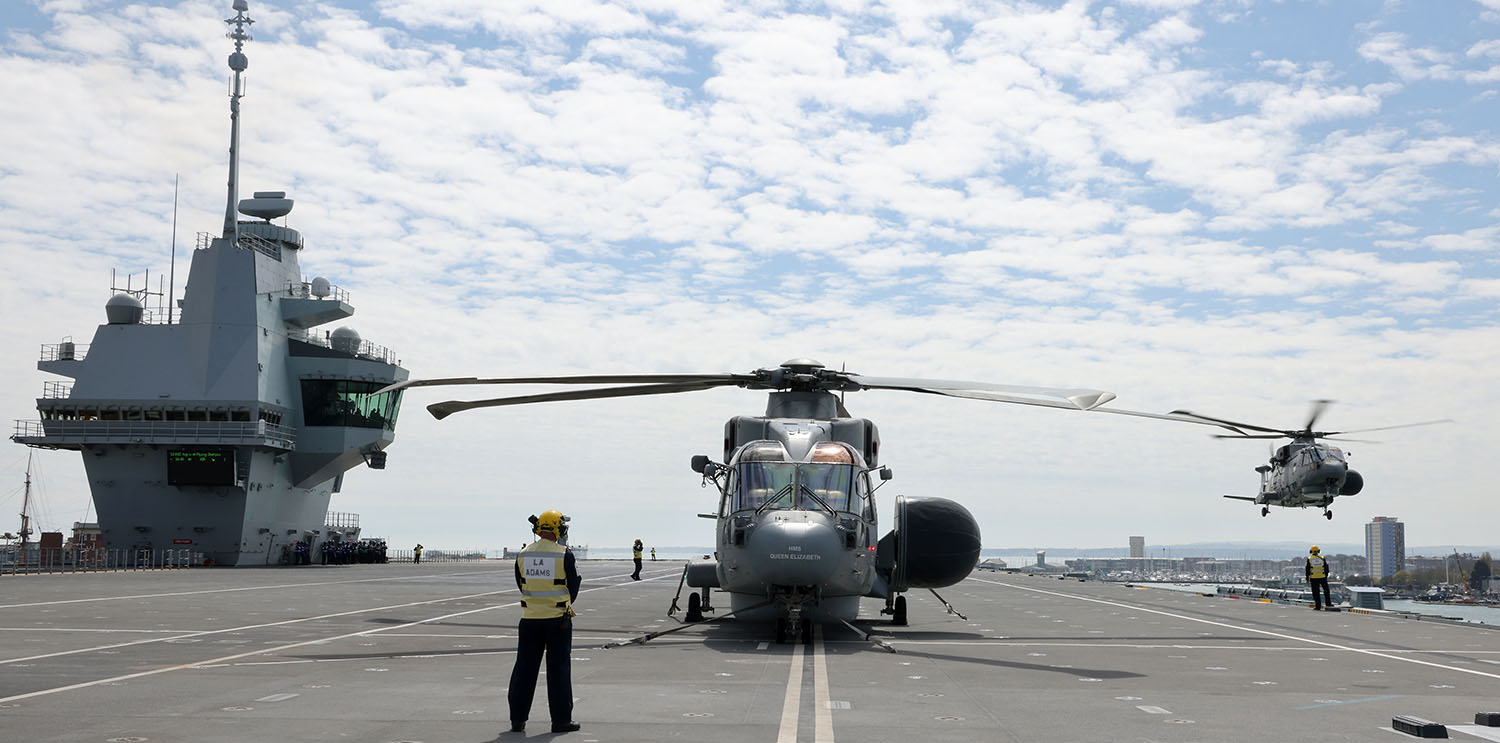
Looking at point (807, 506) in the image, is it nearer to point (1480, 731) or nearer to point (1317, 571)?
point (1480, 731)

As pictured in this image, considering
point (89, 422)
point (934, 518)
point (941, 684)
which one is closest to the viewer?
point (941, 684)

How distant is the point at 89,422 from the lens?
6456 centimetres

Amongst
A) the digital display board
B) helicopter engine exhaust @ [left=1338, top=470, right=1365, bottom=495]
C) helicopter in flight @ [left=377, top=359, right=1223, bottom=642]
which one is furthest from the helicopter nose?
the digital display board

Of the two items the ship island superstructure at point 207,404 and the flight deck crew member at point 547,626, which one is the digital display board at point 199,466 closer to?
the ship island superstructure at point 207,404

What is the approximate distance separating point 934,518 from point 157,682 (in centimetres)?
1312

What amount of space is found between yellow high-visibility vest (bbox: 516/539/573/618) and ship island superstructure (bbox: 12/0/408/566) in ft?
196

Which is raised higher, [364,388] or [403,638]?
[364,388]

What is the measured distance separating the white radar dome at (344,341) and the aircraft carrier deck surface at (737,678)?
51430mm

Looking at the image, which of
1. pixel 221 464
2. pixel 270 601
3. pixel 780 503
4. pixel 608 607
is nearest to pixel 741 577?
pixel 780 503

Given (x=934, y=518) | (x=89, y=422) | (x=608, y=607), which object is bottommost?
(x=608, y=607)

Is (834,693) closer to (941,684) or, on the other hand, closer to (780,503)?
(941,684)

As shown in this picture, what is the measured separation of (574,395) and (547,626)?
10068 mm

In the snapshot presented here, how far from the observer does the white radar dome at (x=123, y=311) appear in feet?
218

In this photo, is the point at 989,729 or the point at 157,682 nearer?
the point at 989,729
